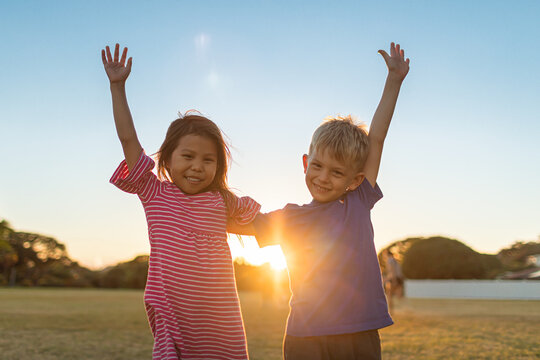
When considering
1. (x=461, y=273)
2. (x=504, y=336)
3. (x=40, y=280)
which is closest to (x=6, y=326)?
(x=504, y=336)

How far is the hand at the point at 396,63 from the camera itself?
265 cm

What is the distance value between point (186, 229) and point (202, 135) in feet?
1.56

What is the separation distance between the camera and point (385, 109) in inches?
102

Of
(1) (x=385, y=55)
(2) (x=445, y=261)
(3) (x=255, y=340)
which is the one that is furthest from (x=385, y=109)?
(2) (x=445, y=261)

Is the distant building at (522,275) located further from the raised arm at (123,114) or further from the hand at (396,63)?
the raised arm at (123,114)

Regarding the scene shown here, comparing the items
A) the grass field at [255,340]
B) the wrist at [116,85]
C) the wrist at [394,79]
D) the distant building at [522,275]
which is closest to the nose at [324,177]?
the wrist at [394,79]

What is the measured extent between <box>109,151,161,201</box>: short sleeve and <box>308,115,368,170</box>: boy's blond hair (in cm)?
79

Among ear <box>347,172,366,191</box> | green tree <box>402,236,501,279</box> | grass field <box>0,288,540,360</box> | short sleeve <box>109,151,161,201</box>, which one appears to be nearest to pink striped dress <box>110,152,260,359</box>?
short sleeve <box>109,151,161,201</box>

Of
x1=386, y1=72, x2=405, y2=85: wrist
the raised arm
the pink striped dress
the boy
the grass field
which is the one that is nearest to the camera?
the boy

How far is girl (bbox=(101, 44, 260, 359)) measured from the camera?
2320 millimetres

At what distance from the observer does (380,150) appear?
2512mm

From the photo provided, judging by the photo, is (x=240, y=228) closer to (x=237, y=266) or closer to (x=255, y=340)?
(x=255, y=340)

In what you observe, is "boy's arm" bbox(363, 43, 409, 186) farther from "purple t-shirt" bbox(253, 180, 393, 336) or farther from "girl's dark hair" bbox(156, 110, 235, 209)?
"girl's dark hair" bbox(156, 110, 235, 209)

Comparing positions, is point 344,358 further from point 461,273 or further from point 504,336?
point 461,273
